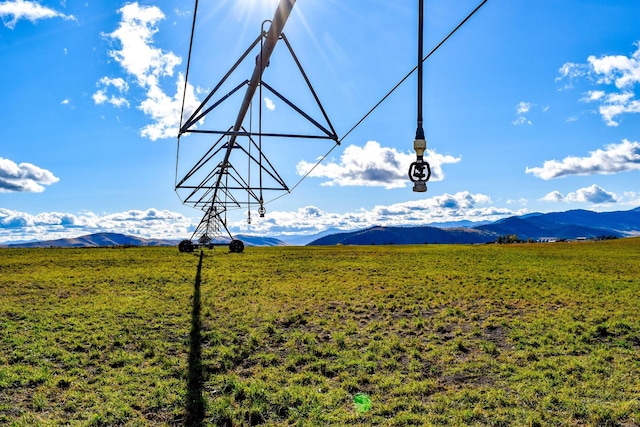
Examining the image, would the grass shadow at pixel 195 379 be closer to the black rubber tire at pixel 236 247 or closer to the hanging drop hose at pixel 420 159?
the hanging drop hose at pixel 420 159

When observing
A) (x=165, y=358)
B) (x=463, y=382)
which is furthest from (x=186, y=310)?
(x=463, y=382)

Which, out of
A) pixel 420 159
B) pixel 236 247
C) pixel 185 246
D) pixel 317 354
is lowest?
pixel 317 354

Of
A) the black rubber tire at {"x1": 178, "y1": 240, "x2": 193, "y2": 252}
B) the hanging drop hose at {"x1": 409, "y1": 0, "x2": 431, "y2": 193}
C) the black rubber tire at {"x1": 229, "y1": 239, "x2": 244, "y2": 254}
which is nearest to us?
the hanging drop hose at {"x1": 409, "y1": 0, "x2": 431, "y2": 193}

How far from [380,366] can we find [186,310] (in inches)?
471

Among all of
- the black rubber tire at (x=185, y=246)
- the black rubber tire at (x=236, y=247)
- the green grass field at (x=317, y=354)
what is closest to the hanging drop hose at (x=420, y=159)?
the green grass field at (x=317, y=354)

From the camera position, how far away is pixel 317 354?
13.8 m

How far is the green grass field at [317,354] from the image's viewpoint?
31.1 feet

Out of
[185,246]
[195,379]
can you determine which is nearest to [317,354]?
[195,379]

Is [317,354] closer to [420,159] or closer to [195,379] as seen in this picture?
[195,379]

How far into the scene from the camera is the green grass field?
31.1ft

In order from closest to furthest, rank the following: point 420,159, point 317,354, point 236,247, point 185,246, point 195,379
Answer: point 420,159
point 195,379
point 317,354
point 185,246
point 236,247

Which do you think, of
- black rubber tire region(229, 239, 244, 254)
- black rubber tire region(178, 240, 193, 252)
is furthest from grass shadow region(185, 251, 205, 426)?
black rubber tire region(178, 240, 193, 252)

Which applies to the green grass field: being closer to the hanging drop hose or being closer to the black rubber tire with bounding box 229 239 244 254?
the hanging drop hose

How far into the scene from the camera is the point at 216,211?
45.3 metres
